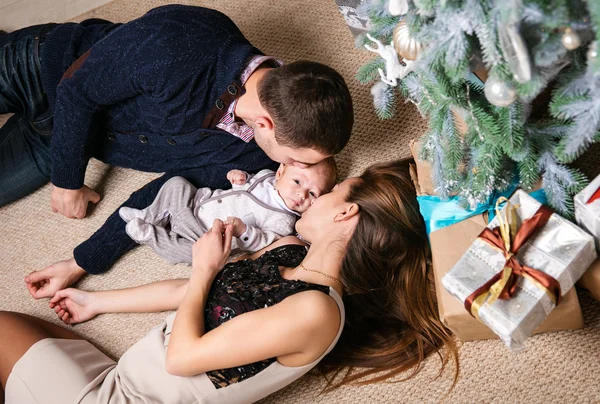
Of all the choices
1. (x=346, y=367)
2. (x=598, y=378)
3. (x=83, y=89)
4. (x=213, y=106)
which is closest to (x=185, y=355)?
(x=346, y=367)

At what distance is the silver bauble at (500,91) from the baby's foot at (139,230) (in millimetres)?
1052

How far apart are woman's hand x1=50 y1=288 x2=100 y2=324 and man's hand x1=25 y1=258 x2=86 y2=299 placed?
3 cm

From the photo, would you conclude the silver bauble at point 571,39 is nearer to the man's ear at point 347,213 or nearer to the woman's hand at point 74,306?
the man's ear at point 347,213

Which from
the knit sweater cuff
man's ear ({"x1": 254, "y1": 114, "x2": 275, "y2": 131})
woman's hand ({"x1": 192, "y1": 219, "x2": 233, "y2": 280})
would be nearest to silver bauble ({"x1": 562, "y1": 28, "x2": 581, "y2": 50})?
man's ear ({"x1": 254, "y1": 114, "x2": 275, "y2": 131})

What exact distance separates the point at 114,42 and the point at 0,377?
2.90 feet

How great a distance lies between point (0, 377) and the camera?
4.83 ft

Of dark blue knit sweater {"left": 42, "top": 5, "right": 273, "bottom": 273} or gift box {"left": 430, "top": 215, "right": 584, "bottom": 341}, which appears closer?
gift box {"left": 430, "top": 215, "right": 584, "bottom": 341}

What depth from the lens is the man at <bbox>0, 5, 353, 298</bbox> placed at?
4.71ft

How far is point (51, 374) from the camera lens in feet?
4.61

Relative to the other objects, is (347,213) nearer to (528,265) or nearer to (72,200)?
(528,265)

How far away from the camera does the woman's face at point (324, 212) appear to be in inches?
54.7

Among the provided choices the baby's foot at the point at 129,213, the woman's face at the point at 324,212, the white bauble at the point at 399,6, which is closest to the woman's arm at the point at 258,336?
the woman's face at the point at 324,212

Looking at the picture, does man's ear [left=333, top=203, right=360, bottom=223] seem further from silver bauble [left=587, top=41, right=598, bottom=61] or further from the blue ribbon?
silver bauble [left=587, top=41, right=598, bottom=61]

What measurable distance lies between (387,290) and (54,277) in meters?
0.97
